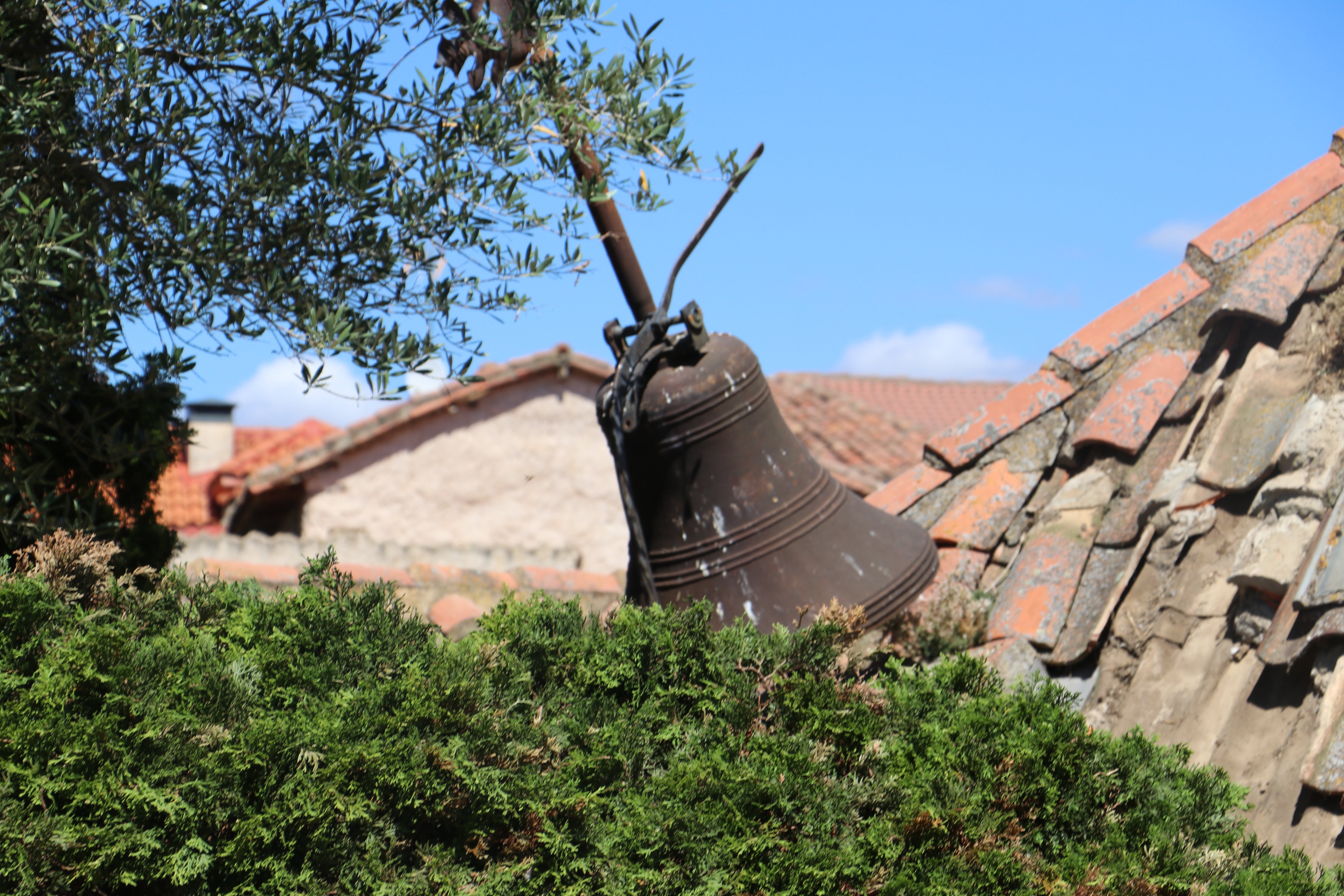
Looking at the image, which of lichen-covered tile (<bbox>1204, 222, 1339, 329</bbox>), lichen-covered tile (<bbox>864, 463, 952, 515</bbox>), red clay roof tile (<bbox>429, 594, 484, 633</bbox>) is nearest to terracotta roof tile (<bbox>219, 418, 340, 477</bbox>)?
red clay roof tile (<bbox>429, 594, 484, 633</bbox>)

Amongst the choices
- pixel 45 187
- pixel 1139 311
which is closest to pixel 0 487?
pixel 45 187

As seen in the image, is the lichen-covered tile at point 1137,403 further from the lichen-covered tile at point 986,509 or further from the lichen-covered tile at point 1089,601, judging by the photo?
the lichen-covered tile at point 1089,601

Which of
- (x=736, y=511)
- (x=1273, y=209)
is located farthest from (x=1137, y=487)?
(x=736, y=511)

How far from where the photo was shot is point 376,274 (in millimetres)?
3355

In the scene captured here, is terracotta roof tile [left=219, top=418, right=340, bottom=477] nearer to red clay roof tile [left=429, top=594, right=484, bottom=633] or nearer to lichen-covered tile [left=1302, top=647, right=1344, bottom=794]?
red clay roof tile [left=429, top=594, right=484, bottom=633]

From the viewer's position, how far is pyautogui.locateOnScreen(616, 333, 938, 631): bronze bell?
10.7 ft

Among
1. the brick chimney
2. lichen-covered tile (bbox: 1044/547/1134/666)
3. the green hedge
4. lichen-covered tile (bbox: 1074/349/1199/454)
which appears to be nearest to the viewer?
the green hedge

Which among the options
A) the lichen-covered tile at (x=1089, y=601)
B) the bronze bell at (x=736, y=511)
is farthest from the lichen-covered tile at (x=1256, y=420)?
the bronze bell at (x=736, y=511)

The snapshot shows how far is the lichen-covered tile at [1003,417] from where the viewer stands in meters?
4.75

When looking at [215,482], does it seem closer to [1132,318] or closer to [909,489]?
[909,489]

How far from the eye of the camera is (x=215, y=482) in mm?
14281

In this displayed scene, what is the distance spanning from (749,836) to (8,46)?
298 centimetres

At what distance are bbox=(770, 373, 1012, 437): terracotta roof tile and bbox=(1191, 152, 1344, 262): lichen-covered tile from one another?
1221cm

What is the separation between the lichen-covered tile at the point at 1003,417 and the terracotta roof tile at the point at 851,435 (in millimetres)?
7242
